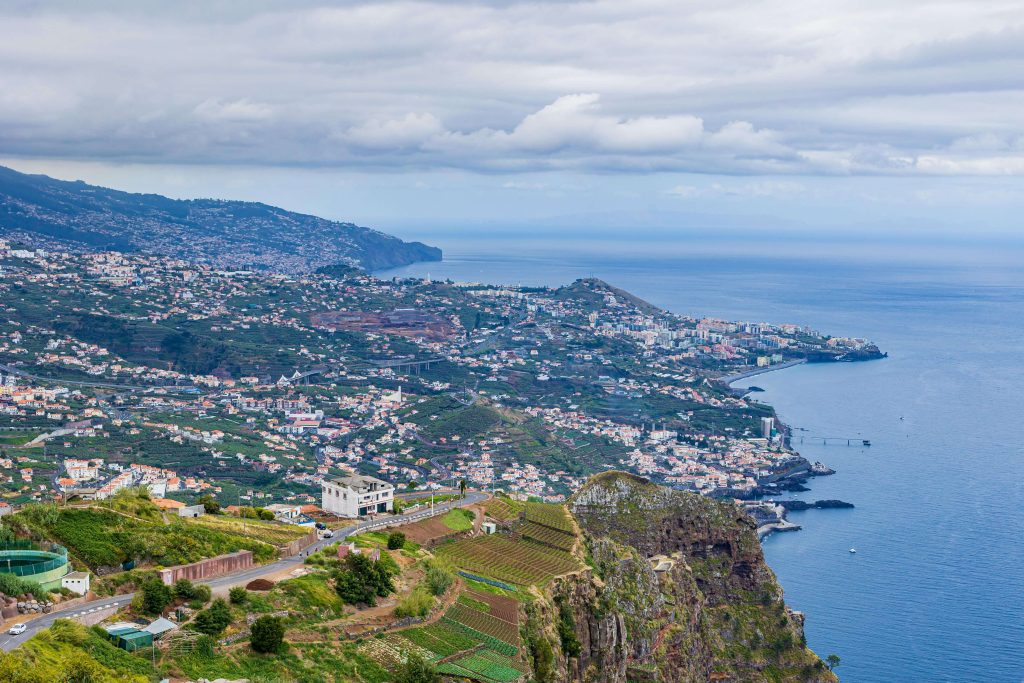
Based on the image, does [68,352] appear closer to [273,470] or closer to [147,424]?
[147,424]

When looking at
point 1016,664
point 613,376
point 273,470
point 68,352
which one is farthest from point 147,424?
point 1016,664

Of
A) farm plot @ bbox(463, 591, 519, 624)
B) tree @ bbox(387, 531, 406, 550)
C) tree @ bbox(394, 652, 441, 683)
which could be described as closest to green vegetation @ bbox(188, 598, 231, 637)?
tree @ bbox(394, 652, 441, 683)

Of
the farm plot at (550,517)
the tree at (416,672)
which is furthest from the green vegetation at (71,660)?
the farm plot at (550,517)

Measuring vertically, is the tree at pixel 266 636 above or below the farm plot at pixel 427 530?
above

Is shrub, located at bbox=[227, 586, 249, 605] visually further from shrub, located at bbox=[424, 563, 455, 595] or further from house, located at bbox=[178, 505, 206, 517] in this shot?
house, located at bbox=[178, 505, 206, 517]

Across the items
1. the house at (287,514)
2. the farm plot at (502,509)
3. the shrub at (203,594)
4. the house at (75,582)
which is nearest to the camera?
the house at (75,582)

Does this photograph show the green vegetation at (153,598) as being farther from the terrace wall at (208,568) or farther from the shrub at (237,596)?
the shrub at (237,596)

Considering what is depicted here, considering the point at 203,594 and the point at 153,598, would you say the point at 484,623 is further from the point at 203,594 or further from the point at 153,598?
the point at 153,598
